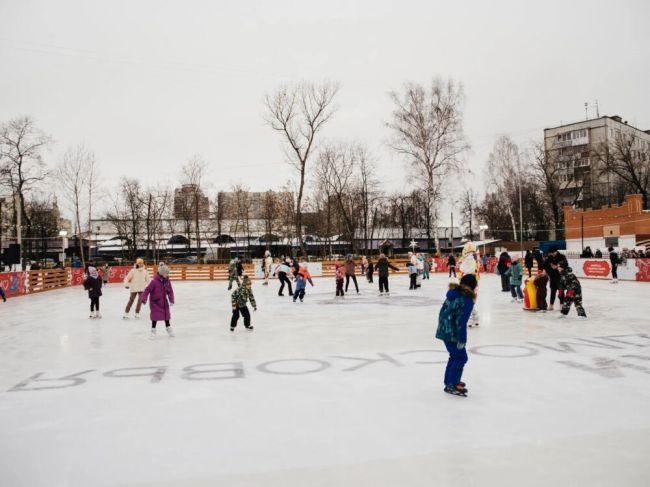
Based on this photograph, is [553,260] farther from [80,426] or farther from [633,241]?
[633,241]

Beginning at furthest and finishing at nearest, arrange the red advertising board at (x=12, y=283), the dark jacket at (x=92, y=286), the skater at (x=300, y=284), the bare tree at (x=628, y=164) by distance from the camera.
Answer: the bare tree at (x=628, y=164) → the red advertising board at (x=12, y=283) → the skater at (x=300, y=284) → the dark jacket at (x=92, y=286)

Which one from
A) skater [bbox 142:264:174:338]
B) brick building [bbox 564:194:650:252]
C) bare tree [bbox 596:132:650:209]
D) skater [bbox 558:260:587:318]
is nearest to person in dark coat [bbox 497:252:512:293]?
skater [bbox 558:260:587:318]

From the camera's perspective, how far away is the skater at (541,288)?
39.7 ft

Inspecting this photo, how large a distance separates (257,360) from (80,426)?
307 cm

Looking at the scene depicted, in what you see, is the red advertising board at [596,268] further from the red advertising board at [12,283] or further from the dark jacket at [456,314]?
the red advertising board at [12,283]

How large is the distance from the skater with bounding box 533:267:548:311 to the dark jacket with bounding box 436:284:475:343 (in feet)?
25.3

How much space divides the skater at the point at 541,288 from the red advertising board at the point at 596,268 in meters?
14.1

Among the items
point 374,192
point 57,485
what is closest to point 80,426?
→ point 57,485

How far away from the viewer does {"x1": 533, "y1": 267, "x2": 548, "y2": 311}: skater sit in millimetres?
12086

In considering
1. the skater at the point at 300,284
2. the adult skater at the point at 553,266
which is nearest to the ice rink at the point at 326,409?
the adult skater at the point at 553,266

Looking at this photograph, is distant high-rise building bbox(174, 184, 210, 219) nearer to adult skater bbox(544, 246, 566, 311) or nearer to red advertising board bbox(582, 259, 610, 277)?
red advertising board bbox(582, 259, 610, 277)

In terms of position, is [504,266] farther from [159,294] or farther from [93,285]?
[93,285]

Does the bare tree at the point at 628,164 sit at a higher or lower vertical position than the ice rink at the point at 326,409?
higher

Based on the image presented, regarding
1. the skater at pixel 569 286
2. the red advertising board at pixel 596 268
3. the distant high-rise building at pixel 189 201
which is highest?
the distant high-rise building at pixel 189 201
